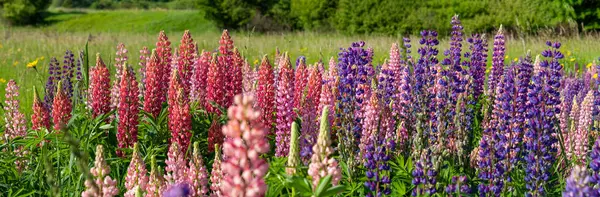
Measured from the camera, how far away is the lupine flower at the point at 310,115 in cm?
318

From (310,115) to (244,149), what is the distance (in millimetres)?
2240

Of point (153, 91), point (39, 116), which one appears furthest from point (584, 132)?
point (39, 116)

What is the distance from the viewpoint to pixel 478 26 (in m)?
29.2

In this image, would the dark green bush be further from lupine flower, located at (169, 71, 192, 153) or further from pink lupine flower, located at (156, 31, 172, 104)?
lupine flower, located at (169, 71, 192, 153)

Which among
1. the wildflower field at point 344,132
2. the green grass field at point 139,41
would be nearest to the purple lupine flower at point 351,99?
the wildflower field at point 344,132

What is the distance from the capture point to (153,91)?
4316 millimetres

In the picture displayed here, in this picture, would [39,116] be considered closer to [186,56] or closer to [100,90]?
[100,90]

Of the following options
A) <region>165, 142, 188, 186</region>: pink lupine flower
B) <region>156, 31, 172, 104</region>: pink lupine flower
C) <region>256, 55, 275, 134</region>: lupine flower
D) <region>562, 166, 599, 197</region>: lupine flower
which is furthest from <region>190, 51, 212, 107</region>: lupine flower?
<region>562, 166, 599, 197</region>: lupine flower

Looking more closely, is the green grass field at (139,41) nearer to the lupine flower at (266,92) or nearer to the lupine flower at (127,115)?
the lupine flower at (127,115)

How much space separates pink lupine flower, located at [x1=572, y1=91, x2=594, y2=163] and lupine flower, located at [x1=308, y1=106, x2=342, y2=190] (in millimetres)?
2211

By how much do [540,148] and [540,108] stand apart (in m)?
0.31

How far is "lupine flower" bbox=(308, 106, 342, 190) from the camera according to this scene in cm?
188

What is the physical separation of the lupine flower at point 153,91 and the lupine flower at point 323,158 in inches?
100

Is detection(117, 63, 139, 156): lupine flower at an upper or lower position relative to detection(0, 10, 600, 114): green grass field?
upper
